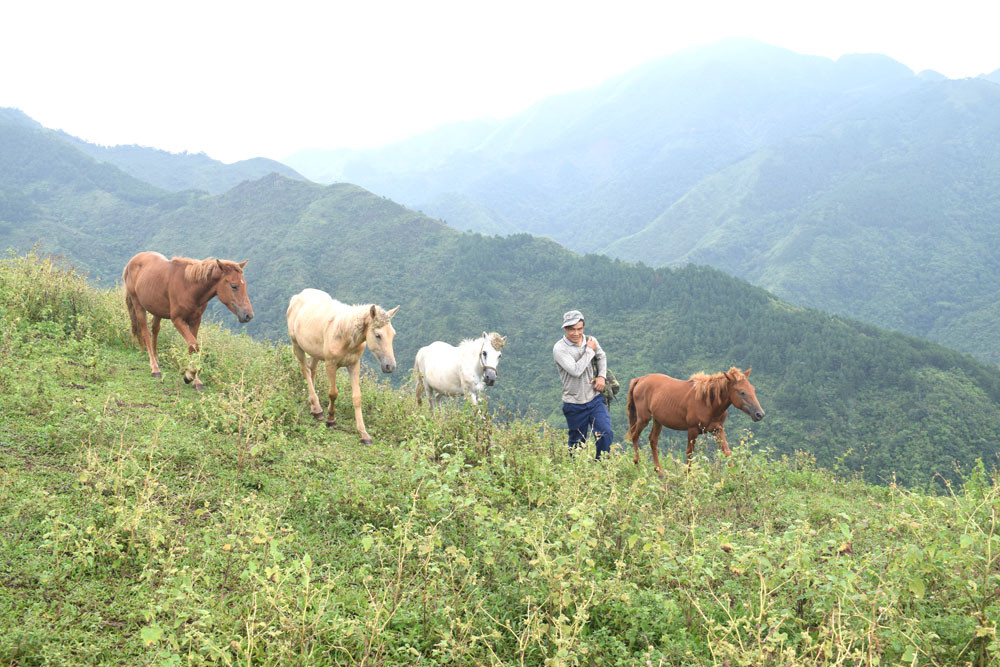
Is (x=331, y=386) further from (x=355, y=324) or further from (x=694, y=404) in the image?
(x=694, y=404)

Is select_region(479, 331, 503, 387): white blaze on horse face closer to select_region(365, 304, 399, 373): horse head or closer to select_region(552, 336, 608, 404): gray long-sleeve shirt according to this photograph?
select_region(552, 336, 608, 404): gray long-sleeve shirt

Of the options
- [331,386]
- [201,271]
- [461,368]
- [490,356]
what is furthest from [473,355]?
[201,271]

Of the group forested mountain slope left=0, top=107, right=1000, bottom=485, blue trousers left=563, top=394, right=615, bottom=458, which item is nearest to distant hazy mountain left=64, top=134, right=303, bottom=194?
forested mountain slope left=0, top=107, right=1000, bottom=485

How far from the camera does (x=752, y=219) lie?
156375 mm

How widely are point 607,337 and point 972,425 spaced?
107 feet

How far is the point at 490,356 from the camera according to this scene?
913cm

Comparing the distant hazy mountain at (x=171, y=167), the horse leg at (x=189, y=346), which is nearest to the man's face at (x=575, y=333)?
the horse leg at (x=189, y=346)

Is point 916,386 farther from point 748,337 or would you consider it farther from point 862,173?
point 862,173

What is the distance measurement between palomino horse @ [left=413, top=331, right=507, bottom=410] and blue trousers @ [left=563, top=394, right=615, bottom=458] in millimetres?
2037

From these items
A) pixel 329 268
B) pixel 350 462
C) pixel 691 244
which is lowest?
pixel 691 244

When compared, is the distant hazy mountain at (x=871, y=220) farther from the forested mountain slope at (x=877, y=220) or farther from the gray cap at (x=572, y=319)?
the gray cap at (x=572, y=319)

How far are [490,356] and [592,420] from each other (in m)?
2.55

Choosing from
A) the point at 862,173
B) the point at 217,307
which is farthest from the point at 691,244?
the point at 217,307

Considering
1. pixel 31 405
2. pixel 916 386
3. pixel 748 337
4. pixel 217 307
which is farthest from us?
pixel 217 307
